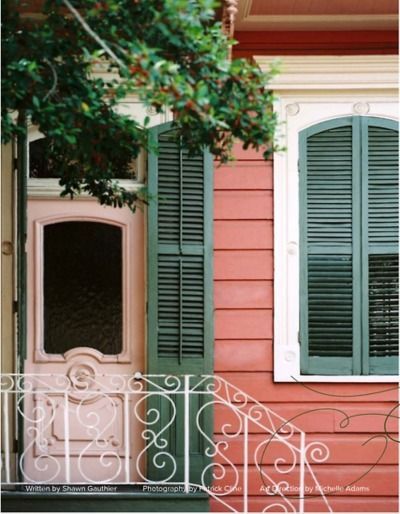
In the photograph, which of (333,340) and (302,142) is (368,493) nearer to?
(333,340)

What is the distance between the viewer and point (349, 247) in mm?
6125

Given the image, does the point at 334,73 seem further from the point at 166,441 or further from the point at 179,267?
the point at 166,441

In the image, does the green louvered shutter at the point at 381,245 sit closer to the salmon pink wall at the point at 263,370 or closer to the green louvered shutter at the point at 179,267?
the salmon pink wall at the point at 263,370

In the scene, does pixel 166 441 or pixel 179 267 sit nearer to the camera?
pixel 166 441

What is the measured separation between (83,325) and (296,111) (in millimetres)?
2172

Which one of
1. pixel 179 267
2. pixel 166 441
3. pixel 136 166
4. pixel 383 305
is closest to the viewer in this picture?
pixel 166 441

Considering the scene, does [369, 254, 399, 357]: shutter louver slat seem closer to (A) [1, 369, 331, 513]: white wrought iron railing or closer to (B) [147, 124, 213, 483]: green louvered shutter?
(A) [1, 369, 331, 513]: white wrought iron railing

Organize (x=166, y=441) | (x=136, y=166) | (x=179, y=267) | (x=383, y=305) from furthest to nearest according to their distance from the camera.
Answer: (x=136, y=166)
(x=383, y=305)
(x=179, y=267)
(x=166, y=441)

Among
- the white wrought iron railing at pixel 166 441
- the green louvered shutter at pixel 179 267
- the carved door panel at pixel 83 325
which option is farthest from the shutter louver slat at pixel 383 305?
Result: the carved door panel at pixel 83 325

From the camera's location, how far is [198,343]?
5977 mm

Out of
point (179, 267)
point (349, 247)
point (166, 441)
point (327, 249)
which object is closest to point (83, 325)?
point (179, 267)

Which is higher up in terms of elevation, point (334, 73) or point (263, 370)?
point (334, 73)

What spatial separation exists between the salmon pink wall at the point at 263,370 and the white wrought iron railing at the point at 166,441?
0.05 m

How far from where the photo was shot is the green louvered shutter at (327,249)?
608 cm
